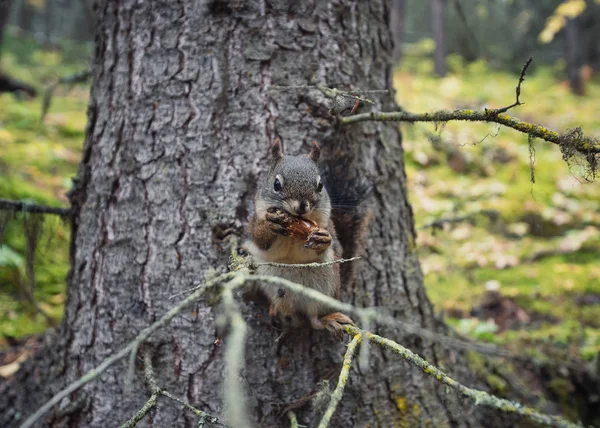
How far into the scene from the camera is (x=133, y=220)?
1.60 metres

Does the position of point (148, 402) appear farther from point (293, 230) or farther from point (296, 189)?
point (296, 189)

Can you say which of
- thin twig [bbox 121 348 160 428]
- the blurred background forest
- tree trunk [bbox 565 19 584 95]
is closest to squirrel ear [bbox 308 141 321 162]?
the blurred background forest

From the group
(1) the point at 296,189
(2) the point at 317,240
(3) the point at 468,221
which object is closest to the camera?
(2) the point at 317,240

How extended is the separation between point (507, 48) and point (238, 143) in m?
16.0

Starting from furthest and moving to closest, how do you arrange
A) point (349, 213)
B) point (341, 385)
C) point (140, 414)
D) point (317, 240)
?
point (349, 213) → point (317, 240) → point (140, 414) → point (341, 385)

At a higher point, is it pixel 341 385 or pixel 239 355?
pixel 239 355

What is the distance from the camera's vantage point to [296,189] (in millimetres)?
1388

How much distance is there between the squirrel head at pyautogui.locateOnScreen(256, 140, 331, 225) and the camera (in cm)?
139

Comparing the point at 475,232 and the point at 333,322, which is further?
the point at 475,232

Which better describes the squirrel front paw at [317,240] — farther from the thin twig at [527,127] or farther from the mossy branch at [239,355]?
the thin twig at [527,127]

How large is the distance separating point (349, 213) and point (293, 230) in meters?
0.31

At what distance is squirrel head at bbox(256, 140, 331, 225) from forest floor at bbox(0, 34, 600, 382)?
1.24ft

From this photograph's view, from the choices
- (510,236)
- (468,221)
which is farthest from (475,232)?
(510,236)

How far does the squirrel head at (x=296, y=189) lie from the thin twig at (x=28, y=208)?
0.88 meters
